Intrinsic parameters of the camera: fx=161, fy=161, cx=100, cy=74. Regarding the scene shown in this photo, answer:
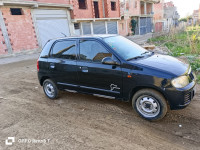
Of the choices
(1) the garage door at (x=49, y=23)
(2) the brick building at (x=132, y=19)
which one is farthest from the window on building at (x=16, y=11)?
(2) the brick building at (x=132, y=19)

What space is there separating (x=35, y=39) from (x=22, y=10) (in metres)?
2.92

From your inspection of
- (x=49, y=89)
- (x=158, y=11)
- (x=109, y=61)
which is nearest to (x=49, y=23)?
(x=49, y=89)

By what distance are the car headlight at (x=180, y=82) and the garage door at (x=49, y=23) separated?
54.2 feet

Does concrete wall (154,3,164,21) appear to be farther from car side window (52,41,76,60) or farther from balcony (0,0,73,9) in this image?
car side window (52,41,76,60)

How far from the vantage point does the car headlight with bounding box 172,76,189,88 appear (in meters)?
3.04

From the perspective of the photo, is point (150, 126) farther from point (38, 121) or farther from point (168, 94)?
point (38, 121)

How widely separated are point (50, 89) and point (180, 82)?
362cm

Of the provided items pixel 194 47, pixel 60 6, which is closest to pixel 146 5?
pixel 60 6

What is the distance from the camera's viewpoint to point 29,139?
3148 millimetres

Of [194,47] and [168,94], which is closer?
[168,94]

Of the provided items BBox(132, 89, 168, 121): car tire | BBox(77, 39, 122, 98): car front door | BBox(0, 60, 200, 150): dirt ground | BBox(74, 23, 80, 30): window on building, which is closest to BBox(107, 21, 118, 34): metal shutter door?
BBox(74, 23, 80, 30): window on building

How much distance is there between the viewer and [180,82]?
10.2 feet

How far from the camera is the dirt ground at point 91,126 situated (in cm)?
286

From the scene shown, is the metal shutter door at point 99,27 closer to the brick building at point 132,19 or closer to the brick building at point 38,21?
the brick building at point 38,21
